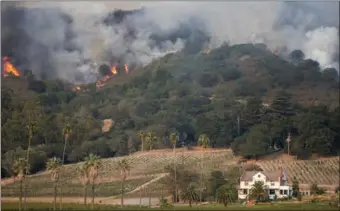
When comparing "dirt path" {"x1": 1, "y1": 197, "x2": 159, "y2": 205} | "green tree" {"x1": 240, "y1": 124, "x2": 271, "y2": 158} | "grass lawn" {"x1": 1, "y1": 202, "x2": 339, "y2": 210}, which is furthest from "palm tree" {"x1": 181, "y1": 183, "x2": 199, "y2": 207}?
"green tree" {"x1": 240, "y1": 124, "x2": 271, "y2": 158}

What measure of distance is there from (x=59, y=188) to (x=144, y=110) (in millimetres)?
19894

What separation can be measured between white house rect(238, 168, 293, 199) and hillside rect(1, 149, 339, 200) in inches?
111

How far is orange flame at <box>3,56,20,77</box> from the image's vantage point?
4847cm

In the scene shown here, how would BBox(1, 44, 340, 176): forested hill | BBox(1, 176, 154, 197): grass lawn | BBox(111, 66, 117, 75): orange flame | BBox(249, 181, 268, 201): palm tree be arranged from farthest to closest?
BBox(111, 66, 117, 75): orange flame → BBox(1, 44, 340, 176): forested hill → BBox(1, 176, 154, 197): grass lawn → BBox(249, 181, 268, 201): palm tree

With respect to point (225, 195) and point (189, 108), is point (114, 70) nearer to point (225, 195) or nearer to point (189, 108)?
point (189, 108)

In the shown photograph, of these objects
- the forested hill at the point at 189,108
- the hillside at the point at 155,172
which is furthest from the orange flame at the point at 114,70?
the hillside at the point at 155,172

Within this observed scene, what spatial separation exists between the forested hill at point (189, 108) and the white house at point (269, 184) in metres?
7.54

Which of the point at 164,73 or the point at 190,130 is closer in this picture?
the point at 190,130

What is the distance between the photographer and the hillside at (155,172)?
1332 inches

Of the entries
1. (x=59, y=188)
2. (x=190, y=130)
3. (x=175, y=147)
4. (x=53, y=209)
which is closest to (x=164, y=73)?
(x=190, y=130)

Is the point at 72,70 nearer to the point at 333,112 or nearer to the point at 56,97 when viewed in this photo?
the point at 56,97

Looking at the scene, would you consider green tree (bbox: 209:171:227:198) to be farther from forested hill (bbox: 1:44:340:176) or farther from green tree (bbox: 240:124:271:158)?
forested hill (bbox: 1:44:340:176)

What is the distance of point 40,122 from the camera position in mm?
46812

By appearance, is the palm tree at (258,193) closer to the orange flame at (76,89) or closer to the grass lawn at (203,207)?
the grass lawn at (203,207)
